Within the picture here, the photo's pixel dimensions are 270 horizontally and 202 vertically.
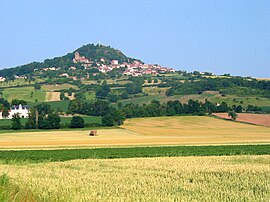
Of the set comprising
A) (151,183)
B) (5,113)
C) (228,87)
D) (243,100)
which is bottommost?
(5,113)

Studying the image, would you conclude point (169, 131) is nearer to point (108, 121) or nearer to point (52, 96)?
point (108, 121)

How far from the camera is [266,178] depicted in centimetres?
2194

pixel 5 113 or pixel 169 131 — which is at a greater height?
pixel 169 131

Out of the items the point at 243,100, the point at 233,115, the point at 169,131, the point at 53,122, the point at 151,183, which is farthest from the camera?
the point at 243,100

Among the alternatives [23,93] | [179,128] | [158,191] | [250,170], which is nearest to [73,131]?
[179,128]

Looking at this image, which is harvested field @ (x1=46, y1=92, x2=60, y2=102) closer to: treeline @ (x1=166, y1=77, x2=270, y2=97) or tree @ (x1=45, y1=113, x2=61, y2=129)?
treeline @ (x1=166, y1=77, x2=270, y2=97)

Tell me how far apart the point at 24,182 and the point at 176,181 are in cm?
565

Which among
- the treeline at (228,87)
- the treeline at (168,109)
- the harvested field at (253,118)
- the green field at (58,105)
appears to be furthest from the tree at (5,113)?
the treeline at (228,87)

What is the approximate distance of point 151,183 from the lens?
20.4 metres

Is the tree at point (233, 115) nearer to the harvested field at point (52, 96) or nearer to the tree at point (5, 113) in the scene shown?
the tree at point (5, 113)

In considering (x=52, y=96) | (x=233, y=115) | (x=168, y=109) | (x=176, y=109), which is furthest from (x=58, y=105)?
(x=233, y=115)

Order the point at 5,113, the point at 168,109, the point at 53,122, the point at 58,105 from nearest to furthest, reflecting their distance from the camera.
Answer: the point at 53,122 < the point at 168,109 < the point at 5,113 < the point at 58,105

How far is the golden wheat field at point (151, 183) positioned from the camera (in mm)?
16997

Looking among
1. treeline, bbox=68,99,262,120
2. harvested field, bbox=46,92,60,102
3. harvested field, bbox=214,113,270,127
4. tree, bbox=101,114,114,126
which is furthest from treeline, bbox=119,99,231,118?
harvested field, bbox=46,92,60,102
